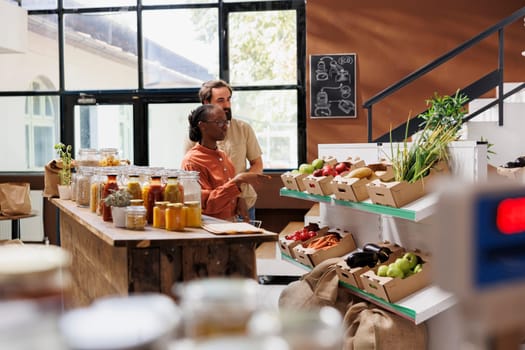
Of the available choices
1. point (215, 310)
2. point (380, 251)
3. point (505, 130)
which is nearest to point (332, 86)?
point (505, 130)

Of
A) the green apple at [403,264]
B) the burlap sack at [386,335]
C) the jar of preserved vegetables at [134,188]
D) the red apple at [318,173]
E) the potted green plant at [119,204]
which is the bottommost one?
the burlap sack at [386,335]

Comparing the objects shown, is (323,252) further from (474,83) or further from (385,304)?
(474,83)

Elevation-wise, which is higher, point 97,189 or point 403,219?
point 97,189

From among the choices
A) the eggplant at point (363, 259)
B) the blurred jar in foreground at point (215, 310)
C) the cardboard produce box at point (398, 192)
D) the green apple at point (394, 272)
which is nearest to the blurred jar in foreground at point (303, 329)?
the blurred jar in foreground at point (215, 310)

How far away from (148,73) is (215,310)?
8329mm

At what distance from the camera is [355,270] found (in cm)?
356

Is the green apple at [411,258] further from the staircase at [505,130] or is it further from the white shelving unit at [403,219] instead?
the staircase at [505,130]

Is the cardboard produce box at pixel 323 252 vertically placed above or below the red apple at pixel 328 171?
below

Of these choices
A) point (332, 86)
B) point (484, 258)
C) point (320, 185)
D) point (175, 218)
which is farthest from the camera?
point (332, 86)

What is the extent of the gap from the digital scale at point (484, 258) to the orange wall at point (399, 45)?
7.49m

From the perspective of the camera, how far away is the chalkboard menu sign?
8.09 metres

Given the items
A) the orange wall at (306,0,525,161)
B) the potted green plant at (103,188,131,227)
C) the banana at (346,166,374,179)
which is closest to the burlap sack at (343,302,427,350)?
the banana at (346,166,374,179)

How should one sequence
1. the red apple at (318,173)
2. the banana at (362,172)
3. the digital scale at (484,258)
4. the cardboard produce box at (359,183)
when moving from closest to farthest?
the digital scale at (484,258)
the cardboard produce box at (359,183)
the banana at (362,172)
the red apple at (318,173)

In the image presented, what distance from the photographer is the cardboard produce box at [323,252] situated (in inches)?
160
